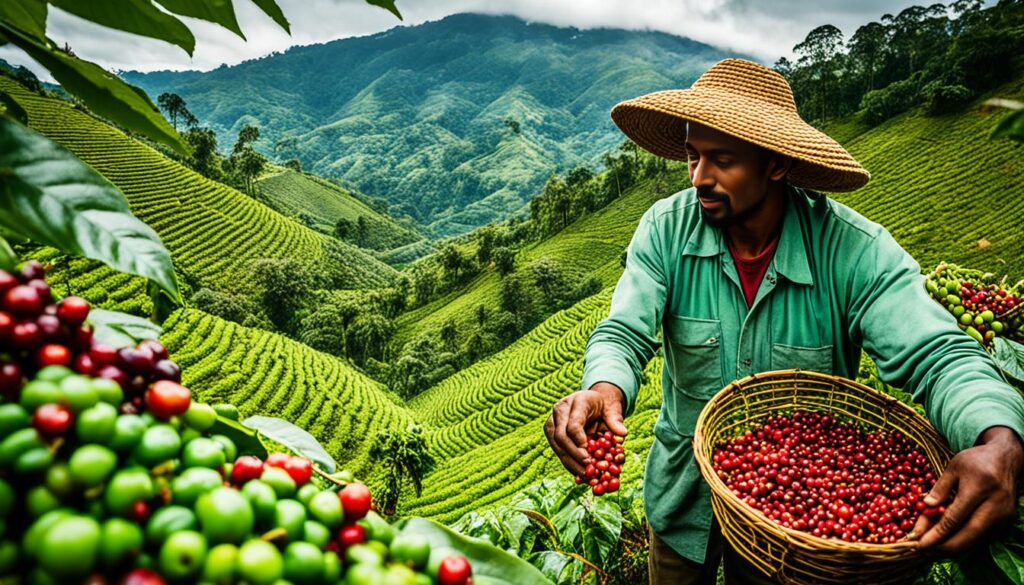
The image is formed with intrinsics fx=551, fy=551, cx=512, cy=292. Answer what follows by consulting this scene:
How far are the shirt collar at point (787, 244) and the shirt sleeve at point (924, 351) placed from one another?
0.16 meters

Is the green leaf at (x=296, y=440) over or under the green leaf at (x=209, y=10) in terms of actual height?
under

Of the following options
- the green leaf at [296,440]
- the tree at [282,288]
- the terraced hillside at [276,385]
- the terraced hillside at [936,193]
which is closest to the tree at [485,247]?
the terraced hillside at [936,193]

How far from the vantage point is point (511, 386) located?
33375 millimetres

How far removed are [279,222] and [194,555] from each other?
55.3 meters

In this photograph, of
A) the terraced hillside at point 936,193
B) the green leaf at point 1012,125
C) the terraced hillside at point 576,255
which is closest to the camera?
the green leaf at point 1012,125

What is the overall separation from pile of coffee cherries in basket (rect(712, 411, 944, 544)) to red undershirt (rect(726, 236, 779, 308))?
0.45 metres

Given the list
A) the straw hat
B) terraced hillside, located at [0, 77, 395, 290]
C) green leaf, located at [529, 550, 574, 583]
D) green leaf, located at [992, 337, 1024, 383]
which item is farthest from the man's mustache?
terraced hillside, located at [0, 77, 395, 290]

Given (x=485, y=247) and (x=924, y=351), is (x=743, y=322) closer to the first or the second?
(x=924, y=351)

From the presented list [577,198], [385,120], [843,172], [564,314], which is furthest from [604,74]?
[843,172]

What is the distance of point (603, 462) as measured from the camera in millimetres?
1395

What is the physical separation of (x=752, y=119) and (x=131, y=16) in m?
1.72

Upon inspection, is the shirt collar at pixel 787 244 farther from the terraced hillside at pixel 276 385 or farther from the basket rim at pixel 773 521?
the terraced hillside at pixel 276 385

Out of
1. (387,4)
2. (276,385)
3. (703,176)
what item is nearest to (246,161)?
(276,385)

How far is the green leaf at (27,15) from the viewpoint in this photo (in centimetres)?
64
